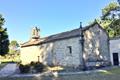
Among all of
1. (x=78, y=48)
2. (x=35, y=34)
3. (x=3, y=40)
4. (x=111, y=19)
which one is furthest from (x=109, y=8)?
(x=3, y=40)

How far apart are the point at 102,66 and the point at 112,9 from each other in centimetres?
3061

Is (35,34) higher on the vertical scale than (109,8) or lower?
lower

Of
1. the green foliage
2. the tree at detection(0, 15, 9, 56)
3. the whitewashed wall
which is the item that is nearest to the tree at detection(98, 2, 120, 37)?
the green foliage

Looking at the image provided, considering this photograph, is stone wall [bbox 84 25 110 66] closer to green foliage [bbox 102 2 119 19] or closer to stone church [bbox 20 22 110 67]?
stone church [bbox 20 22 110 67]

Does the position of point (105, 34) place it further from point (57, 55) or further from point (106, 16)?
point (106, 16)

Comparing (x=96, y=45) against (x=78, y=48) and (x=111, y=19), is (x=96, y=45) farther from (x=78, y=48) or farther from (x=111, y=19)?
(x=111, y=19)

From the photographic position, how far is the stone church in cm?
3450

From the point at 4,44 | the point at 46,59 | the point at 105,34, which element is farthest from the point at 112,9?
the point at 4,44

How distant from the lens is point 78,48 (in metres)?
34.5

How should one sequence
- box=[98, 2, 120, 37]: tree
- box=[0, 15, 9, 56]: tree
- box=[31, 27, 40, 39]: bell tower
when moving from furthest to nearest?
box=[98, 2, 120, 37]: tree
box=[31, 27, 40, 39]: bell tower
box=[0, 15, 9, 56]: tree

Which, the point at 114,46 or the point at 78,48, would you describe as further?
the point at 114,46

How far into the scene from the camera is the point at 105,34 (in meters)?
39.3

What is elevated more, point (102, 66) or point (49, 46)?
point (49, 46)

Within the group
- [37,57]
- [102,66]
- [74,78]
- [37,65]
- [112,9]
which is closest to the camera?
[74,78]
